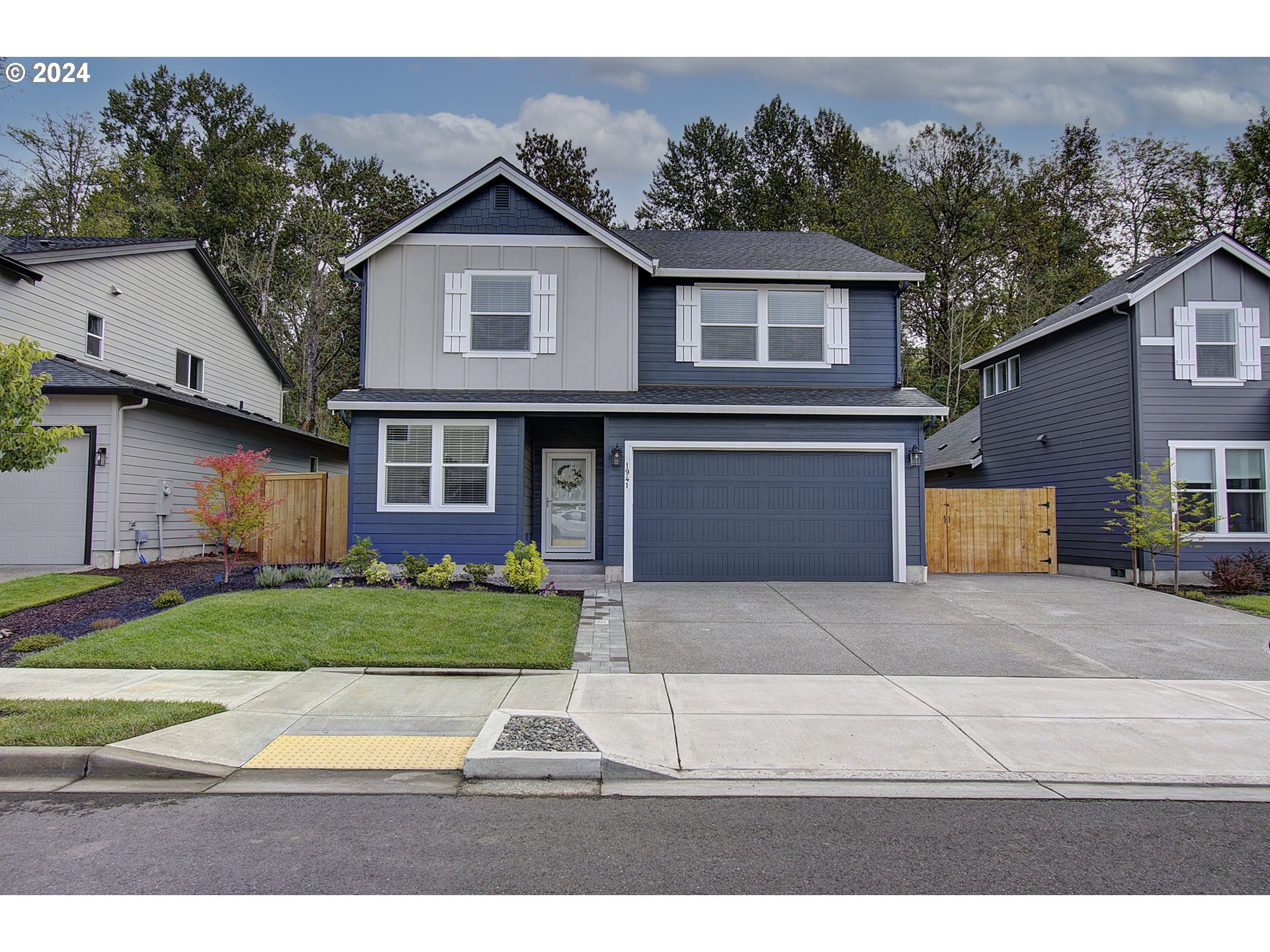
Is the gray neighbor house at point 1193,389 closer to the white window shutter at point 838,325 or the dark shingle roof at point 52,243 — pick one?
the white window shutter at point 838,325

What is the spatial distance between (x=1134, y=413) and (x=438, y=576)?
13061 mm

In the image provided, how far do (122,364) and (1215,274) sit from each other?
2306cm

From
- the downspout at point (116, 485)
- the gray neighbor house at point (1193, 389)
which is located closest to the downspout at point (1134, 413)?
the gray neighbor house at point (1193, 389)

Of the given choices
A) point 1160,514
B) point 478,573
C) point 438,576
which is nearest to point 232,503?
point 438,576

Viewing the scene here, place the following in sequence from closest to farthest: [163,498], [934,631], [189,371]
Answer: [934,631], [163,498], [189,371]

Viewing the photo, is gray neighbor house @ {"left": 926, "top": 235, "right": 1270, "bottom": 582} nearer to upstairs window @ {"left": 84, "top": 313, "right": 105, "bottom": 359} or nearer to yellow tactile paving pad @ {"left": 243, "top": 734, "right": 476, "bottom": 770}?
yellow tactile paving pad @ {"left": 243, "top": 734, "right": 476, "bottom": 770}

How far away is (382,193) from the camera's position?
103 feet

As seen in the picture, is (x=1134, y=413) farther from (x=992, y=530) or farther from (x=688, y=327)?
(x=688, y=327)

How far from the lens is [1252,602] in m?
11.7

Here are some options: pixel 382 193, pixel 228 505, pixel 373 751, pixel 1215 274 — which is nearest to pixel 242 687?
pixel 373 751

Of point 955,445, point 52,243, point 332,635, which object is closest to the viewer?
point 332,635

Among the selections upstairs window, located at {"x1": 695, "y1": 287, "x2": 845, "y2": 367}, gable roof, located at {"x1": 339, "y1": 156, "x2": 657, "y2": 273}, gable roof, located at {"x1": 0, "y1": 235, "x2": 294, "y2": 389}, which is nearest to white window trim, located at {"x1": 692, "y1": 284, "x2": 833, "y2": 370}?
upstairs window, located at {"x1": 695, "y1": 287, "x2": 845, "y2": 367}

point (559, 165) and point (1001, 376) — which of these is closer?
point (1001, 376)

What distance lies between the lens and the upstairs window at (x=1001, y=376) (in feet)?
61.3
